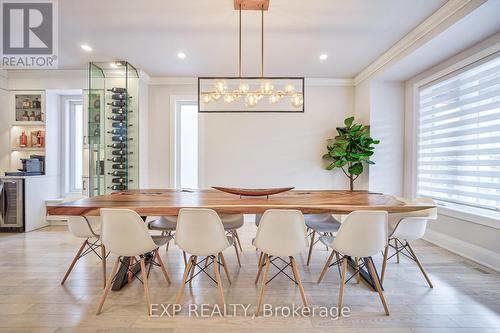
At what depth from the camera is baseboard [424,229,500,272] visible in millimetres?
2650

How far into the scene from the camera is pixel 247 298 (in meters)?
2.09

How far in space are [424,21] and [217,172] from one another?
12.3ft

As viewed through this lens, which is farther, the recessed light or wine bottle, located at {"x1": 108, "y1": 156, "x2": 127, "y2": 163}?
wine bottle, located at {"x1": 108, "y1": 156, "x2": 127, "y2": 163}

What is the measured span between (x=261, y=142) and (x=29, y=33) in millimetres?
3715

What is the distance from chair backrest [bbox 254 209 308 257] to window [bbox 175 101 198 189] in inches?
125

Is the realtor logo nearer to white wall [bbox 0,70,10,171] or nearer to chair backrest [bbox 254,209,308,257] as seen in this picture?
white wall [bbox 0,70,10,171]

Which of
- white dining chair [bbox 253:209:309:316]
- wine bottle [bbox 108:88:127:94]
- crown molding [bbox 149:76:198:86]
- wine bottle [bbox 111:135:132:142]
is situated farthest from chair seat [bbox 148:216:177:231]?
crown molding [bbox 149:76:198:86]

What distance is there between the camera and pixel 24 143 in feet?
14.3

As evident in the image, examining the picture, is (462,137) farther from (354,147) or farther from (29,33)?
(29,33)

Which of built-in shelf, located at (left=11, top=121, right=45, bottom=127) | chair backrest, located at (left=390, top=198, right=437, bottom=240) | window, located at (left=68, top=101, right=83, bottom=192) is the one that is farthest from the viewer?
window, located at (left=68, top=101, right=83, bottom=192)

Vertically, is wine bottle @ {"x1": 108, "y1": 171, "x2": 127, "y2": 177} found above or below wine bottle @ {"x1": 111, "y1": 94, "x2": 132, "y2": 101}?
below

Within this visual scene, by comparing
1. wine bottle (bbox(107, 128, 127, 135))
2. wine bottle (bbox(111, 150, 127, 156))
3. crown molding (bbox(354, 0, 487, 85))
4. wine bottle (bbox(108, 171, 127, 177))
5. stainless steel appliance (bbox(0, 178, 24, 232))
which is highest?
crown molding (bbox(354, 0, 487, 85))

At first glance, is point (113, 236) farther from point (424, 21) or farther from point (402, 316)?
point (424, 21)

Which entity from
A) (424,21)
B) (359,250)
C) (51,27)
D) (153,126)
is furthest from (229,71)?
(359,250)
